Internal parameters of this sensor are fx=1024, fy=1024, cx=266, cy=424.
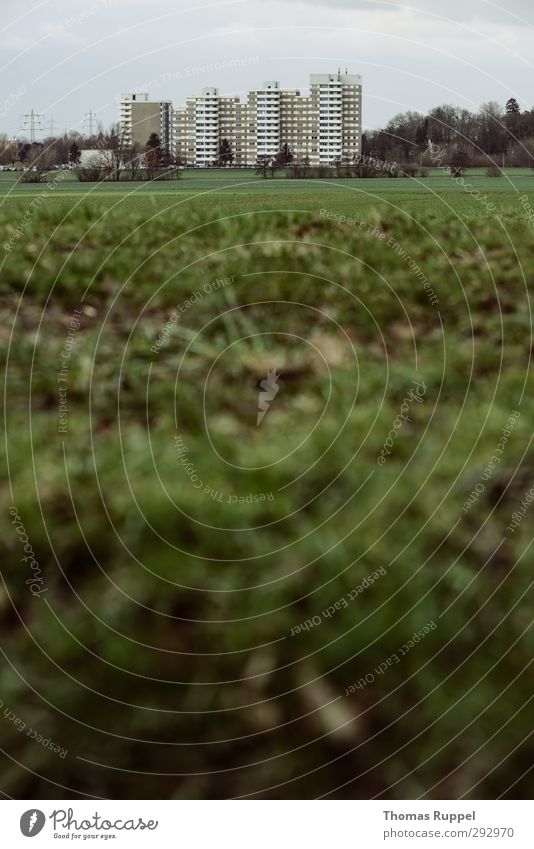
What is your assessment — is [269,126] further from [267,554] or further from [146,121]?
[267,554]

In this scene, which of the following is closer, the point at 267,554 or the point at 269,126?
the point at 267,554

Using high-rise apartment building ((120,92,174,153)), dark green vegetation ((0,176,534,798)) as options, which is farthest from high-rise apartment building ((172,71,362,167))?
dark green vegetation ((0,176,534,798))

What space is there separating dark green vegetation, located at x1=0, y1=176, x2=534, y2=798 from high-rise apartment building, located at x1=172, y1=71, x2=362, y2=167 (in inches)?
39.7

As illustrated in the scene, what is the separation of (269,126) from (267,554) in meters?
3.34

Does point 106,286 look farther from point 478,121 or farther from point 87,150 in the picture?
point 478,121

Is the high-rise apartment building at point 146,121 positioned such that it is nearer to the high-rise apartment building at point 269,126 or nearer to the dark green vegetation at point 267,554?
the high-rise apartment building at point 269,126

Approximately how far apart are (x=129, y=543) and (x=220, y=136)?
325 cm

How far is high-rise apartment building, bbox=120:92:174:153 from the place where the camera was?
506 cm

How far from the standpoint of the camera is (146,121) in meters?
5.20

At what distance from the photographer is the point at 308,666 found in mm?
2375

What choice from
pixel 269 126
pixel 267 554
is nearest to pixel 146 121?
pixel 269 126

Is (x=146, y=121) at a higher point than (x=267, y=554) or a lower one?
higher

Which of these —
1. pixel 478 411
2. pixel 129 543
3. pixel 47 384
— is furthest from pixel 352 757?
pixel 47 384

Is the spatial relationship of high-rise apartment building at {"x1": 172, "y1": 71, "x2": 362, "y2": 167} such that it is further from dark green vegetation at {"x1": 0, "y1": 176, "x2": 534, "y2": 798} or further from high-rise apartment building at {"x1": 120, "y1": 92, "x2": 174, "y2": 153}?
dark green vegetation at {"x1": 0, "y1": 176, "x2": 534, "y2": 798}
